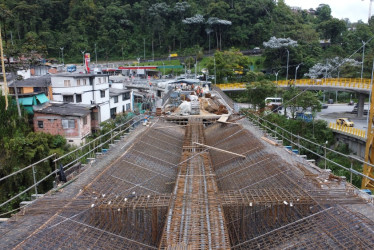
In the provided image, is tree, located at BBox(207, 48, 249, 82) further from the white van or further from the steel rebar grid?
the steel rebar grid

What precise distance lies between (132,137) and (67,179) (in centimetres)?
584

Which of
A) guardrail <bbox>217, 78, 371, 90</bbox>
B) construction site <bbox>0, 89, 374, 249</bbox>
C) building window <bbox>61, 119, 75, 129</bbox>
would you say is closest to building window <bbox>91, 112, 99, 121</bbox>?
building window <bbox>61, 119, 75, 129</bbox>

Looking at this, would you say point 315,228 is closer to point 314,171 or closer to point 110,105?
point 314,171

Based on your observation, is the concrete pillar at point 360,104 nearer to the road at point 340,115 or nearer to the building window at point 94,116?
the road at point 340,115

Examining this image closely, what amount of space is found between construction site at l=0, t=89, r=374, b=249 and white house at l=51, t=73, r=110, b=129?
18405mm

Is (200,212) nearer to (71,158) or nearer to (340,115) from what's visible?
(71,158)

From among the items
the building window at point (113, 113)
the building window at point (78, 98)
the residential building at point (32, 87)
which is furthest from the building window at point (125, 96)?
the residential building at point (32, 87)

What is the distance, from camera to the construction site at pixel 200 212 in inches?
284

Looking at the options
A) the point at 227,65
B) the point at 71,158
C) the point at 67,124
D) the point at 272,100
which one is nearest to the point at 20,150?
the point at 71,158

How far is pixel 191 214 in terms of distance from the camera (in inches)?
329

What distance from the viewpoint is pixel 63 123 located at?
24.8 metres

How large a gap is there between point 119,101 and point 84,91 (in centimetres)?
585

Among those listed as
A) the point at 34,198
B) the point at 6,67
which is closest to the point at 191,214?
the point at 34,198

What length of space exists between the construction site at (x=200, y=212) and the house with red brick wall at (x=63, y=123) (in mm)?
13512
